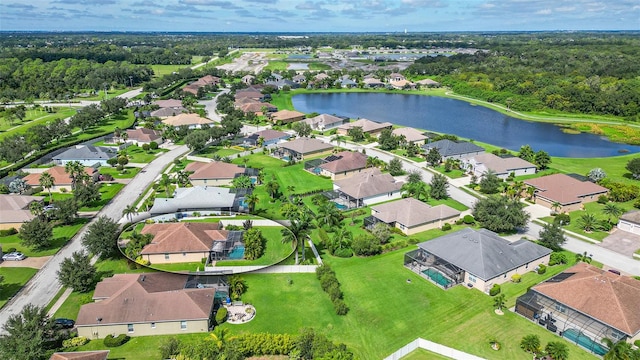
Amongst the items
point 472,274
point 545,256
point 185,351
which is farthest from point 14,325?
point 545,256

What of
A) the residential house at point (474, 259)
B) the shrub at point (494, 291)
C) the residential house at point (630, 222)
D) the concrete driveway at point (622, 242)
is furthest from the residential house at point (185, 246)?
the residential house at point (630, 222)

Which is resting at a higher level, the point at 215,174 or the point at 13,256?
the point at 215,174

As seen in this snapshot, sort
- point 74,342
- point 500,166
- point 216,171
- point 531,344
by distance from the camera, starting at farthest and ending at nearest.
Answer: point 500,166
point 216,171
point 74,342
point 531,344

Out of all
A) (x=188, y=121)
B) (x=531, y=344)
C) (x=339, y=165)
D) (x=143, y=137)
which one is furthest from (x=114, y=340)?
(x=188, y=121)

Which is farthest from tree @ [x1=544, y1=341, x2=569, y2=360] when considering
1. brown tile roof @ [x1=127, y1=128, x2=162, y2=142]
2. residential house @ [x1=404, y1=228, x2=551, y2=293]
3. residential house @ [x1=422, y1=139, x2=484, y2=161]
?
brown tile roof @ [x1=127, y1=128, x2=162, y2=142]

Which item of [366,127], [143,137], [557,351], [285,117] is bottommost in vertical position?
[557,351]

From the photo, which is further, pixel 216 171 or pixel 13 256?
pixel 216 171

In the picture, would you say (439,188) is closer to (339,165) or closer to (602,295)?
(339,165)
